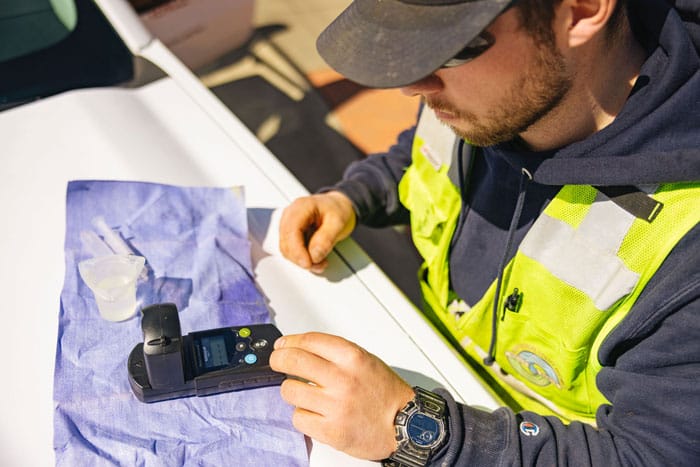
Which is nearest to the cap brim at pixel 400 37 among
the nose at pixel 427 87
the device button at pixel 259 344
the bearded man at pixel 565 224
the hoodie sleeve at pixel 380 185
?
the bearded man at pixel 565 224

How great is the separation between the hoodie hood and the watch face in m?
0.39

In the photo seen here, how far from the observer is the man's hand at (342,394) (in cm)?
93

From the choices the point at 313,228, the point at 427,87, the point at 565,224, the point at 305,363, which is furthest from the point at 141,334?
the point at 565,224

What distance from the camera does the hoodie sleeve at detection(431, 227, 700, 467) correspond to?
2.94 feet

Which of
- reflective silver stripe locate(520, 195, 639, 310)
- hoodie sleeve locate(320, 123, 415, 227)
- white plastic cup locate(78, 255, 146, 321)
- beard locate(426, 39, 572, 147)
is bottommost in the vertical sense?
hoodie sleeve locate(320, 123, 415, 227)

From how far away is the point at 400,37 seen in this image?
85 centimetres

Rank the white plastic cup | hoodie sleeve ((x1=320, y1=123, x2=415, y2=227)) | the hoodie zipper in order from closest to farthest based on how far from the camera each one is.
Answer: the white plastic cup
the hoodie zipper
hoodie sleeve ((x1=320, y1=123, x2=415, y2=227))

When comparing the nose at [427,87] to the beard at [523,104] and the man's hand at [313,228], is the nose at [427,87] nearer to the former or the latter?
the beard at [523,104]

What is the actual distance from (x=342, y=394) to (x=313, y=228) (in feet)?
1.28

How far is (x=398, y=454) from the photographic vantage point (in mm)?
950

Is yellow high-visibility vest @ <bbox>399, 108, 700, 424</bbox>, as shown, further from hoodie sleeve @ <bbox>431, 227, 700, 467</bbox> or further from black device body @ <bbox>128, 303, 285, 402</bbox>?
black device body @ <bbox>128, 303, 285, 402</bbox>

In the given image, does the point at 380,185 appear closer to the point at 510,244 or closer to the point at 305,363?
the point at 510,244

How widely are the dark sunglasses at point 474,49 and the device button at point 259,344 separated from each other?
1.48 feet

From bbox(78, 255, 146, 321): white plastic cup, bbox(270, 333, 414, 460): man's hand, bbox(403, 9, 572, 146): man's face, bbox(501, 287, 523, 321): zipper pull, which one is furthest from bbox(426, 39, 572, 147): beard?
bbox(78, 255, 146, 321): white plastic cup
